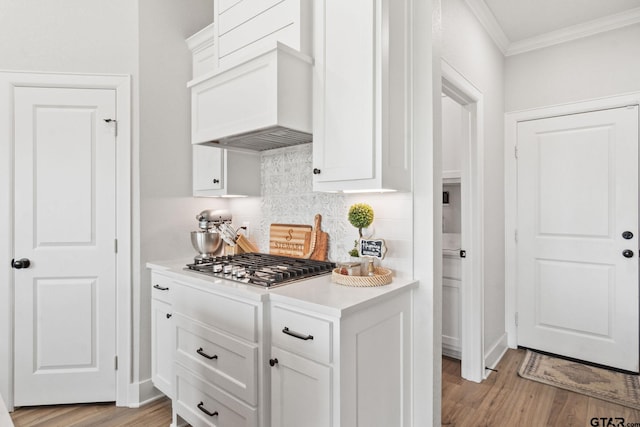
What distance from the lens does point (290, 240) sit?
2402 mm

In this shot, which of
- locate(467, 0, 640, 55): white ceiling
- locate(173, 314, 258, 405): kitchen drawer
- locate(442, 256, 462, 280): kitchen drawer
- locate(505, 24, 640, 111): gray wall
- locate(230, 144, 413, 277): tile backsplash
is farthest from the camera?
locate(442, 256, 462, 280): kitchen drawer

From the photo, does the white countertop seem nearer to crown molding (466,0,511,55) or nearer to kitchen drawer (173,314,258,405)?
kitchen drawer (173,314,258,405)

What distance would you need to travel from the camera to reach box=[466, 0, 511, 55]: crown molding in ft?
8.50

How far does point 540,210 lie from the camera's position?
318 centimetres

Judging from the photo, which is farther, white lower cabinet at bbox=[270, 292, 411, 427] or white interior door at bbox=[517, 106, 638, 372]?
white interior door at bbox=[517, 106, 638, 372]

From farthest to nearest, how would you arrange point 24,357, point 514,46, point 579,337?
point 514,46
point 579,337
point 24,357

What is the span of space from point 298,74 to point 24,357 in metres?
2.55

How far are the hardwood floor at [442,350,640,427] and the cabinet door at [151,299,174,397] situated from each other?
69.0 inches

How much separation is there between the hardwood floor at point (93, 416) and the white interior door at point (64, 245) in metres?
0.06

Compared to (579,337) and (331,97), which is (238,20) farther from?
(579,337)

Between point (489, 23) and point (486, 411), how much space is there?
9.42 feet

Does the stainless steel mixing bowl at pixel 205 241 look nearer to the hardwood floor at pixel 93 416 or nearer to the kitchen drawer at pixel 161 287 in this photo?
the kitchen drawer at pixel 161 287

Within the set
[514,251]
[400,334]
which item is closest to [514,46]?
[514,251]

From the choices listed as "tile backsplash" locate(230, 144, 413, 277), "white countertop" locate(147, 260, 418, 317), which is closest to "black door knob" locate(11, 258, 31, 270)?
"white countertop" locate(147, 260, 418, 317)
